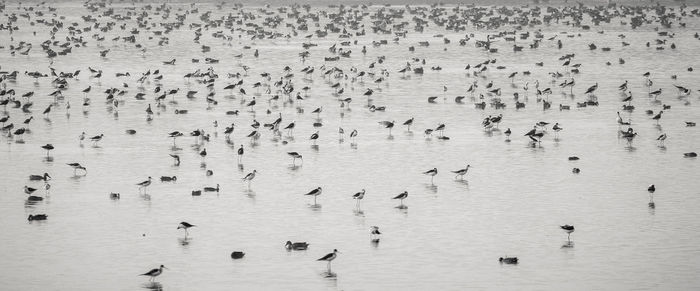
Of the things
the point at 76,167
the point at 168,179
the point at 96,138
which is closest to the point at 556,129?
the point at 168,179

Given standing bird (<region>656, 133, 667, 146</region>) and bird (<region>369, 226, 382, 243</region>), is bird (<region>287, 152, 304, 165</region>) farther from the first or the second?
standing bird (<region>656, 133, 667, 146</region>)

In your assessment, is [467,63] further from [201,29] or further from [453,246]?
[453,246]

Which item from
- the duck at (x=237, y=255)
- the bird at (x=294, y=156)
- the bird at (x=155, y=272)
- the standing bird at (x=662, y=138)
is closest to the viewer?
the bird at (x=155, y=272)

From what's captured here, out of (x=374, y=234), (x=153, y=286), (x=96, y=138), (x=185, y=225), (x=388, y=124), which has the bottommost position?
(x=153, y=286)

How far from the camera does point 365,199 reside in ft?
111

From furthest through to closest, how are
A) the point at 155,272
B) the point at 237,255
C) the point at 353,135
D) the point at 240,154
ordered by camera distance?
the point at 353,135, the point at 240,154, the point at 237,255, the point at 155,272

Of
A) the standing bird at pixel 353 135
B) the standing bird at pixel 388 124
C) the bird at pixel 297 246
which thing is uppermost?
the standing bird at pixel 388 124

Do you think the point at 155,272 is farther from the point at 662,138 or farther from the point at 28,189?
the point at 662,138

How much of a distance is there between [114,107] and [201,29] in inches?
1557

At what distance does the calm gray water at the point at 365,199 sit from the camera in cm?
2614

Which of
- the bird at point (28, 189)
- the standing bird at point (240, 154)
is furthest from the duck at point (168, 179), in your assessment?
the bird at point (28, 189)

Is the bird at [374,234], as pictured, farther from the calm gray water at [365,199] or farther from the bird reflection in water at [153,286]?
the bird reflection in water at [153,286]

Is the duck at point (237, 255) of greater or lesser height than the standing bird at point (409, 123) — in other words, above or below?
below

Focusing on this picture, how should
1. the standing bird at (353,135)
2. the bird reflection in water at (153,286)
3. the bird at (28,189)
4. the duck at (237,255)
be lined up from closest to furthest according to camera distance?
the bird reflection in water at (153,286)
the duck at (237,255)
the bird at (28,189)
the standing bird at (353,135)
